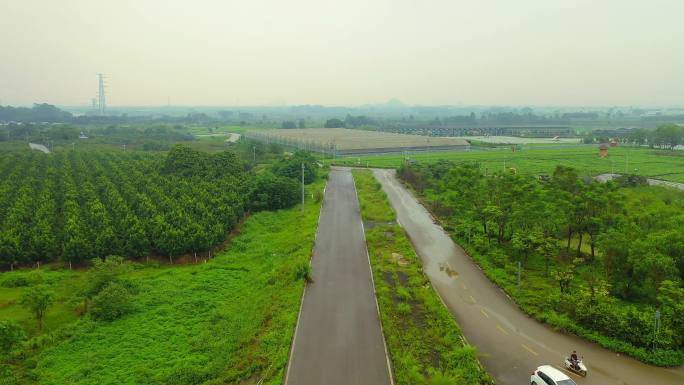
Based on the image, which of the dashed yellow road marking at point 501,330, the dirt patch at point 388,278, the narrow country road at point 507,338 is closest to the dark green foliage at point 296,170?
the narrow country road at point 507,338

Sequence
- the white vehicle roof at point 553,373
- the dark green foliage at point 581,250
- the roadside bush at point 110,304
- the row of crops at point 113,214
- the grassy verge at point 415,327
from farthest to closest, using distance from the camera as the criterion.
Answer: the row of crops at point 113,214 < the roadside bush at point 110,304 < the dark green foliage at point 581,250 < the grassy verge at point 415,327 < the white vehicle roof at point 553,373

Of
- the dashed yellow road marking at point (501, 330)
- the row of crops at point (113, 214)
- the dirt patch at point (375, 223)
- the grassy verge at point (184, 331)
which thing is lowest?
the grassy verge at point (184, 331)

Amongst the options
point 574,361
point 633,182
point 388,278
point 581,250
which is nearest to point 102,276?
point 388,278

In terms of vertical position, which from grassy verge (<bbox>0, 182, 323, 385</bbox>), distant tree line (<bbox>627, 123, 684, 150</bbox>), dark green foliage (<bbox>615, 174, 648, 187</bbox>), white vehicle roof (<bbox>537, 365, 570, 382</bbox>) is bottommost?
grassy verge (<bbox>0, 182, 323, 385</bbox>)

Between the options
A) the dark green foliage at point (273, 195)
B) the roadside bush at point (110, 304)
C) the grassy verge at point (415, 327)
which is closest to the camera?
the grassy verge at point (415, 327)

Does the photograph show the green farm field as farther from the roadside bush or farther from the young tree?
the young tree

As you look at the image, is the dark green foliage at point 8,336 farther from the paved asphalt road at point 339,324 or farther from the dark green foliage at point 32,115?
the dark green foliage at point 32,115

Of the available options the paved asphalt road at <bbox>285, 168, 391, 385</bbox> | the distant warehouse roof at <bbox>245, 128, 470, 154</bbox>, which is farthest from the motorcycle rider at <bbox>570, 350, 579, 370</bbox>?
the distant warehouse roof at <bbox>245, 128, 470, 154</bbox>
